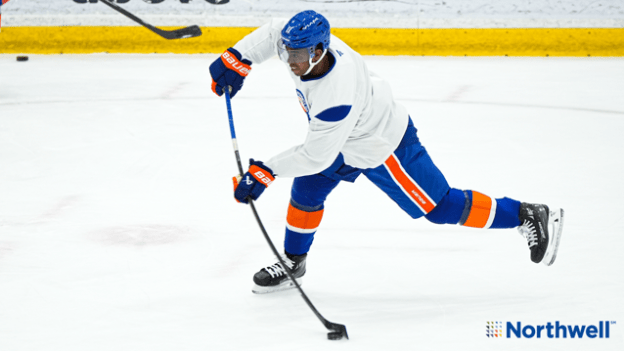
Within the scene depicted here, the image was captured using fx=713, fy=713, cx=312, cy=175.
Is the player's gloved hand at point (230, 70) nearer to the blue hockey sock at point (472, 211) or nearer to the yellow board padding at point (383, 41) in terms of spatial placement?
the blue hockey sock at point (472, 211)

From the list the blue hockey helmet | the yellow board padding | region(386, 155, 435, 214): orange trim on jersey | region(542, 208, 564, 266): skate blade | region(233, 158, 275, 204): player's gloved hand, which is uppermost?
the blue hockey helmet

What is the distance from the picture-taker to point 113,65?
6.83m

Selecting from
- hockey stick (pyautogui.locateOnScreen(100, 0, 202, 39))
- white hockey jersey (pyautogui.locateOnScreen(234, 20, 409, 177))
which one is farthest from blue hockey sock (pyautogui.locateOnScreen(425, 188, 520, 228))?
hockey stick (pyautogui.locateOnScreen(100, 0, 202, 39))

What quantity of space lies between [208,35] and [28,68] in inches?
72.6

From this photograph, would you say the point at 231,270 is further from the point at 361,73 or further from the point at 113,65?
the point at 113,65

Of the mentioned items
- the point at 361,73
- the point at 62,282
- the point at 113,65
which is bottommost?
the point at 113,65

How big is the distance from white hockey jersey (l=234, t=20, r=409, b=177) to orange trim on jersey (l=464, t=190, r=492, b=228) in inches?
12.6

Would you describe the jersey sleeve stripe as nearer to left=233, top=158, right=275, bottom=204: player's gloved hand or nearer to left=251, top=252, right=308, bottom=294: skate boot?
left=233, top=158, right=275, bottom=204: player's gloved hand

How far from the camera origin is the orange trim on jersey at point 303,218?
7.32 feet

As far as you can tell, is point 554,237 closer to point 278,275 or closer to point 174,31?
point 278,275

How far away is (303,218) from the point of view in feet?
7.32

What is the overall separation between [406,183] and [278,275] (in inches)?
20.0

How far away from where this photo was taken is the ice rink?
1.98 metres

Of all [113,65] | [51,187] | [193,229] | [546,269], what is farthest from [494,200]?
[113,65]
